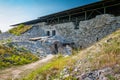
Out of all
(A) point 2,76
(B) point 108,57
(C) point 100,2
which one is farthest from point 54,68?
(C) point 100,2

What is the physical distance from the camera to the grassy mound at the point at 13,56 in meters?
16.2

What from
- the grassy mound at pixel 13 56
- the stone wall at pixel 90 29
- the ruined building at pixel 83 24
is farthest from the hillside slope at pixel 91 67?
the ruined building at pixel 83 24

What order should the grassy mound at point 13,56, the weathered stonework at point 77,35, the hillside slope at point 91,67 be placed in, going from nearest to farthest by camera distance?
the hillside slope at point 91,67 → the grassy mound at point 13,56 → the weathered stonework at point 77,35

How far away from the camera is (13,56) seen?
1745cm

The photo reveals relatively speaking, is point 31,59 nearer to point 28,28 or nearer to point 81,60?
point 81,60

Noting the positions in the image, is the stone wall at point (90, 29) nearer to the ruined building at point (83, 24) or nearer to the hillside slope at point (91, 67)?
the ruined building at point (83, 24)

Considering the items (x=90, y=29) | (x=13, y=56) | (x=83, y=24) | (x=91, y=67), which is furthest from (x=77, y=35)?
(x=91, y=67)

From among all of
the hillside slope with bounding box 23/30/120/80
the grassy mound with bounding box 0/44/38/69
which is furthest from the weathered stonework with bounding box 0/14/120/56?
the hillside slope with bounding box 23/30/120/80

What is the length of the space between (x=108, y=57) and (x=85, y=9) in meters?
19.2

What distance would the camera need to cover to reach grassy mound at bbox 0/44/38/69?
53.2 feet

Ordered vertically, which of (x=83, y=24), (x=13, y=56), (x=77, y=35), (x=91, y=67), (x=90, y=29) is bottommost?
(x=13, y=56)

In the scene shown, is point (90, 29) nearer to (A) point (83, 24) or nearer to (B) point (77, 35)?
(A) point (83, 24)

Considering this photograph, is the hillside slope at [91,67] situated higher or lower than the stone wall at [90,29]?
lower

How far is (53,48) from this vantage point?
23.7m
